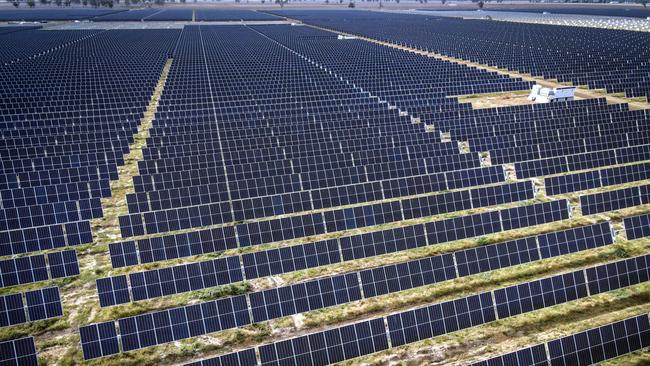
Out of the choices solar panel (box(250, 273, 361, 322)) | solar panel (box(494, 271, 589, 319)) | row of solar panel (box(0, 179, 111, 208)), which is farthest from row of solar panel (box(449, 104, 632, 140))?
row of solar panel (box(0, 179, 111, 208))

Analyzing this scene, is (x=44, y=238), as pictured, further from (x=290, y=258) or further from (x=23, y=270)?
(x=290, y=258)

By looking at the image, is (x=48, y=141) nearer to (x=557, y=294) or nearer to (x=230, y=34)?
(x=557, y=294)

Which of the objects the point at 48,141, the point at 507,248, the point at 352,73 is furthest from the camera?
the point at 352,73

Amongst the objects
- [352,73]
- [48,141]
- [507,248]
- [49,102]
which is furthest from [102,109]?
[507,248]

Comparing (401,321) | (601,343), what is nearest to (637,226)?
(601,343)

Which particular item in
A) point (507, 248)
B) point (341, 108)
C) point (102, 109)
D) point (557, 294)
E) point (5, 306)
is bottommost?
point (557, 294)

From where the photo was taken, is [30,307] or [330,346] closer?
[330,346]

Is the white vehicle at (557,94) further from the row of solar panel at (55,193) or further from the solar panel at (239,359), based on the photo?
the solar panel at (239,359)

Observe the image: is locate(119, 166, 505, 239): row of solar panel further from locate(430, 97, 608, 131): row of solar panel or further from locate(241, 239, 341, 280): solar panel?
locate(430, 97, 608, 131): row of solar panel
